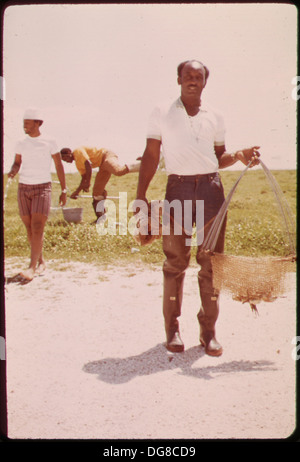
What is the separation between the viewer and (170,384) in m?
3.33

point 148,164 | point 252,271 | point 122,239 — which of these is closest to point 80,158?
point 122,239

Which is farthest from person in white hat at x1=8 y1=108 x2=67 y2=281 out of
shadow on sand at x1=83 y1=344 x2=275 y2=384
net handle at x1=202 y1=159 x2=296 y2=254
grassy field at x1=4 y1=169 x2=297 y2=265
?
net handle at x1=202 y1=159 x2=296 y2=254

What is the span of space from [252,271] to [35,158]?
305 centimetres

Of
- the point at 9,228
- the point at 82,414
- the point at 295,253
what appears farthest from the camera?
the point at 9,228

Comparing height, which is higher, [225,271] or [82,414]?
[225,271]

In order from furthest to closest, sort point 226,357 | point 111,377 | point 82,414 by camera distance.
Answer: point 226,357 → point 111,377 → point 82,414

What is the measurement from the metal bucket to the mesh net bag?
499 cm

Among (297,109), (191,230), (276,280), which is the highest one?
(297,109)

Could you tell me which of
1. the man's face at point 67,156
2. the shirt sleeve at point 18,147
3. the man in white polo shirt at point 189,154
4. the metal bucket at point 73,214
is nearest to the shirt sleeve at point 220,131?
the man in white polo shirt at point 189,154

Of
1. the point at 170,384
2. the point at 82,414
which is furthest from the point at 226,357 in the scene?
the point at 82,414

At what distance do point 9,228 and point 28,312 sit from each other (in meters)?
3.33

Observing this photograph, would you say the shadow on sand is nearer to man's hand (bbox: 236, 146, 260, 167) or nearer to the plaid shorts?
man's hand (bbox: 236, 146, 260, 167)

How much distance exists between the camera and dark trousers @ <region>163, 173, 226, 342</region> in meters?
3.51

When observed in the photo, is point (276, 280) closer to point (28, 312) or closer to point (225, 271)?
point (225, 271)
